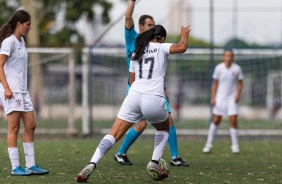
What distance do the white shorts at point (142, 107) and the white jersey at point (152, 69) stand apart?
75 mm

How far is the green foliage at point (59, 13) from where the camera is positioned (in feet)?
110

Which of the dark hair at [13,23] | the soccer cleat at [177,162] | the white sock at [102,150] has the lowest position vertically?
the soccer cleat at [177,162]

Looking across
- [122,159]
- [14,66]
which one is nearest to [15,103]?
[14,66]

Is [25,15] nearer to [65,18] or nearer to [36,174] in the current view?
[36,174]

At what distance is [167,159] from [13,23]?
3.89 metres

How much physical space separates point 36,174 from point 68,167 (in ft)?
3.48

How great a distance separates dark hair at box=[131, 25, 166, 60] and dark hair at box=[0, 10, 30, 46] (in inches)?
55.3

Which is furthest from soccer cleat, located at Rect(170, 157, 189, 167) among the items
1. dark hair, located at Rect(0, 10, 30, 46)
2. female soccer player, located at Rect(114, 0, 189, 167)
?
dark hair, located at Rect(0, 10, 30, 46)

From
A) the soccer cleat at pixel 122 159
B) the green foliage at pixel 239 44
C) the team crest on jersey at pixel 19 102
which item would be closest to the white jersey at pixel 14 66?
the team crest on jersey at pixel 19 102

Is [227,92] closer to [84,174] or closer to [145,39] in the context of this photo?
[145,39]

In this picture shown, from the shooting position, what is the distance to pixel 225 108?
13.2 metres

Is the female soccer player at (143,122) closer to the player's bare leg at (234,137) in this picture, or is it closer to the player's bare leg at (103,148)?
the player's bare leg at (103,148)

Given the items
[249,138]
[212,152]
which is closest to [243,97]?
[249,138]

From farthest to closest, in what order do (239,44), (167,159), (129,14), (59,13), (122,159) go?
(59,13) < (239,44) < (167,159) < (122,159) < (129,14)
